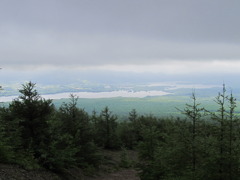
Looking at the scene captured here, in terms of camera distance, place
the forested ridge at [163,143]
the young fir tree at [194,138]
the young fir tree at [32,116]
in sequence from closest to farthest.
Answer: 1. the forested ridge at [163,143]
2. the young fir tree at [194,138]
3. the young fir tree at [32,116]

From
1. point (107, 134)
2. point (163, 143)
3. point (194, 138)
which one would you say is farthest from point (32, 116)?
point (107, 134)

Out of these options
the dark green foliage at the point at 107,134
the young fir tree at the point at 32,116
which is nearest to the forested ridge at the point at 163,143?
the young fir tree at the point at 32,116

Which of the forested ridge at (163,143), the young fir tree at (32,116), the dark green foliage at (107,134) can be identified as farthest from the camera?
the dark green foliage at (107,134)

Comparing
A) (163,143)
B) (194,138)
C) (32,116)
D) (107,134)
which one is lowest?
(107,134)

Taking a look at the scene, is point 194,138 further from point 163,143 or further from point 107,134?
point 107,134

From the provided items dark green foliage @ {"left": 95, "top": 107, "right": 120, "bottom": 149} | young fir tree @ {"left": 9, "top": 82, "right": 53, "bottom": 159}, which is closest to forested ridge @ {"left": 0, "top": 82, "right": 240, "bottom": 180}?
young fir tree @ {"left": 9, "top": 82, "right": 53, "bottom": 159}

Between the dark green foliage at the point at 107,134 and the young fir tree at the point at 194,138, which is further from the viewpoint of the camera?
the dark green foliage at the point at 107,134

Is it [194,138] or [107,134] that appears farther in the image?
[107,134]

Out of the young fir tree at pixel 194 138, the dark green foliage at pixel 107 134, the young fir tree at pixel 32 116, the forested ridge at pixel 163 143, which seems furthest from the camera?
the dark green foliage at pixel 107 134

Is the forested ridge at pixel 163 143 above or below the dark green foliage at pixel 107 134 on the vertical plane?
above

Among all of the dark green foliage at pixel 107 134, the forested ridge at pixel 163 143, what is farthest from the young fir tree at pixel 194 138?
the dark green foliage at pixel 107 134

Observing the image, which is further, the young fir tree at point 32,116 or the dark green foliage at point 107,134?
the dark green foliage at point 107,134

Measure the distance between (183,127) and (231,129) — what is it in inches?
93.1

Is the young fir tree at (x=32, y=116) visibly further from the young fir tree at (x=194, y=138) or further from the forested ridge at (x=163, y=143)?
the young fir tree at (x=194, y=138)
